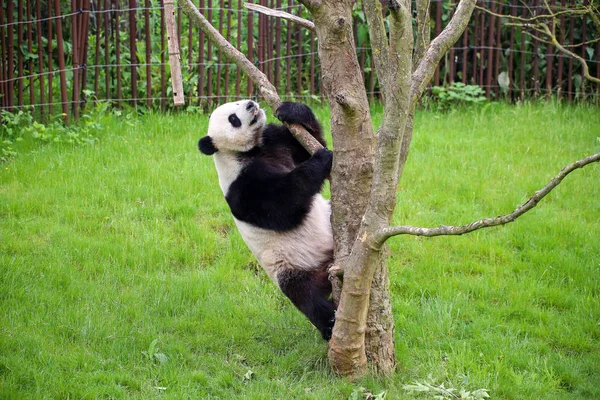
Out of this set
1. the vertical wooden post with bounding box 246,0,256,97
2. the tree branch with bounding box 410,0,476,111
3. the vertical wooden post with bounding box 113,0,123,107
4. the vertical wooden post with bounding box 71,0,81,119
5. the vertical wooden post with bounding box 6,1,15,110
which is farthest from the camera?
the vertical wooden post with bounding box 246,0,256,97

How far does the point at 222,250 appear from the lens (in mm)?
6332

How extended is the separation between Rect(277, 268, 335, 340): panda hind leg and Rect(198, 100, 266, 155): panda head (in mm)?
1026

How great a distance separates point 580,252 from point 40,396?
4254 mm

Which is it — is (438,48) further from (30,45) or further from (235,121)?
(30,45)

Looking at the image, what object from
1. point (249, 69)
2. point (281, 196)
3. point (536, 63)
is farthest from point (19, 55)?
point (536, 63)

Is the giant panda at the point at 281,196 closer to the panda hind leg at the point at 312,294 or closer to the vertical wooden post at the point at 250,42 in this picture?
the panda hind leg at the point at 312,294

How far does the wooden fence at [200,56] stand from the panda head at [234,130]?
3645mm

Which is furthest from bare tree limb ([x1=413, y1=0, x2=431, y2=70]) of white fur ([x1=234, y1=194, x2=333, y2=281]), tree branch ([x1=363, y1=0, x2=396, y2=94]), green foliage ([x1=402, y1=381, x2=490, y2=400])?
green foliage ([x1=402, y1=381, x2=490, y2=400])

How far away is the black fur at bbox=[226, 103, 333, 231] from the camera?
4.62m

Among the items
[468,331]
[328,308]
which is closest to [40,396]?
[328,308]

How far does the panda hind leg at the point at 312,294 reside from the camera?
15.1 ft

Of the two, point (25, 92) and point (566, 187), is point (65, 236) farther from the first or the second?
point (566, 187)

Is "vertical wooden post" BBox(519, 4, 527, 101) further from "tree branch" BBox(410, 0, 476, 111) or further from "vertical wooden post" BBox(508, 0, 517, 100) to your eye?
"tree branch" BBox(410, 0, 476, 111)

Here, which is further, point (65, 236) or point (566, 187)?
point (566, 187)
